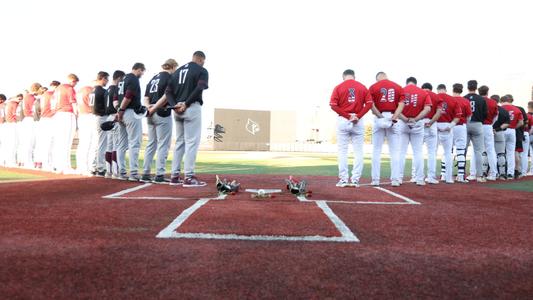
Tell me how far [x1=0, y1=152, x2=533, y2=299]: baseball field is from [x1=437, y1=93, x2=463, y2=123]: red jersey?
431cm

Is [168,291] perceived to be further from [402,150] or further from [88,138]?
[88,138]

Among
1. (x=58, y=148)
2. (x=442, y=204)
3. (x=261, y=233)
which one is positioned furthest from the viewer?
(x=58, y=148)

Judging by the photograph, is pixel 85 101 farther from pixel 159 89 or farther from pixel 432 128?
pixel 432 128

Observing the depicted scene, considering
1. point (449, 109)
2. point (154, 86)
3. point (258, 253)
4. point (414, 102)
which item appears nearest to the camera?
point (258, 253)

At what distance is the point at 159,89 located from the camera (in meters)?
7.91

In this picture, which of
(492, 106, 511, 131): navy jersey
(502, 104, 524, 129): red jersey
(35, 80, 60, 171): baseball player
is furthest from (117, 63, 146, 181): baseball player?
(502, 104, 524, 129): red jersey

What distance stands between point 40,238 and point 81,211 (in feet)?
4.30

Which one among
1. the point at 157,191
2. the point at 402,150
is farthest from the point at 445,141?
the point at 157,191

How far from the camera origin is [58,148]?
34.8 ft

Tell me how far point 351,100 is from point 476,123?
4.66 metres

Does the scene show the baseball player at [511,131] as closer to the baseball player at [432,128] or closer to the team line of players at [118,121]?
the baseball player at [432,128]

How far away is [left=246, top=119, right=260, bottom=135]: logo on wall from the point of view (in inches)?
2028

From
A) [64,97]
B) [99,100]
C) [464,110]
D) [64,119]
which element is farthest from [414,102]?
[64,119]

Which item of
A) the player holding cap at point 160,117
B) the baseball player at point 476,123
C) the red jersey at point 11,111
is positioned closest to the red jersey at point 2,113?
the red jersey at point 11,111
